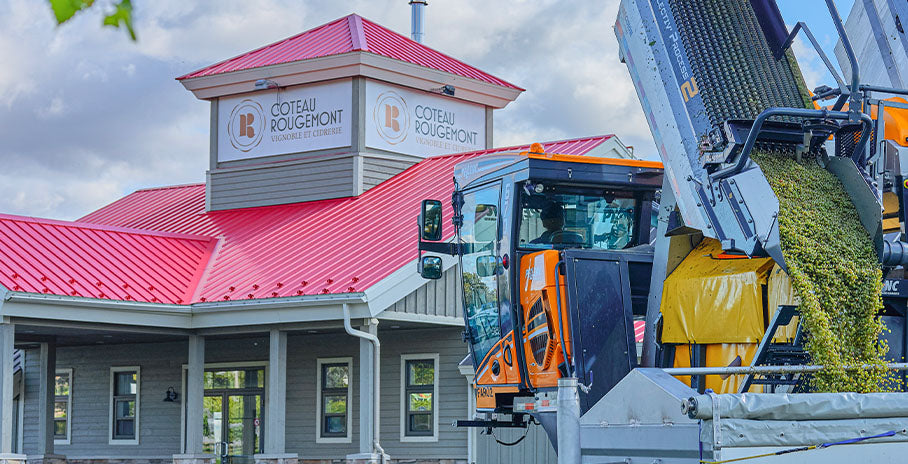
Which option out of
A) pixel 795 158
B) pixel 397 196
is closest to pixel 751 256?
pixel 795 158

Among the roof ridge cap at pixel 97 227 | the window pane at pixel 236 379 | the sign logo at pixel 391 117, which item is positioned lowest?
the window pane at pixel 236 379

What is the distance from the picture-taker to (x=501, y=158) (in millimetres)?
10242

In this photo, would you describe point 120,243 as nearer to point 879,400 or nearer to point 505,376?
point 505,376

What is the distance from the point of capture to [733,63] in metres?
8.08

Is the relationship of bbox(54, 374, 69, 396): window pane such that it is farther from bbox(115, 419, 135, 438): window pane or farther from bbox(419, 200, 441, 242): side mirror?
bbox(419, 200, 441, 242): side mirror

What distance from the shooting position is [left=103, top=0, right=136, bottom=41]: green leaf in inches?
126

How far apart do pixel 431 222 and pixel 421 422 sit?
10125mm

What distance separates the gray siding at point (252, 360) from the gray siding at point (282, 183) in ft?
10.4

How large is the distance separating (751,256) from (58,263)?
1470 cm

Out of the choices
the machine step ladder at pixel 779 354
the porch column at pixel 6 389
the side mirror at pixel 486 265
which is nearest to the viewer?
the machine step ladder at pixel 779 354

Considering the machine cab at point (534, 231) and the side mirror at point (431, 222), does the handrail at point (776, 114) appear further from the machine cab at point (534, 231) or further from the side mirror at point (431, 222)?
the side mirror at point (431, 222)

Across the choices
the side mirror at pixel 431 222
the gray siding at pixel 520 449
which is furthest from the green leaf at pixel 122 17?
the gray siding at pixel 520 449

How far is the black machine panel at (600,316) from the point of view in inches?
348

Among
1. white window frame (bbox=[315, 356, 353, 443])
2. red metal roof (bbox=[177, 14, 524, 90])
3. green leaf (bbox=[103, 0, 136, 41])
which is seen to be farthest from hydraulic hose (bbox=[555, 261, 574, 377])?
red metal roof (bbox=[177, 14, 524, 90])
